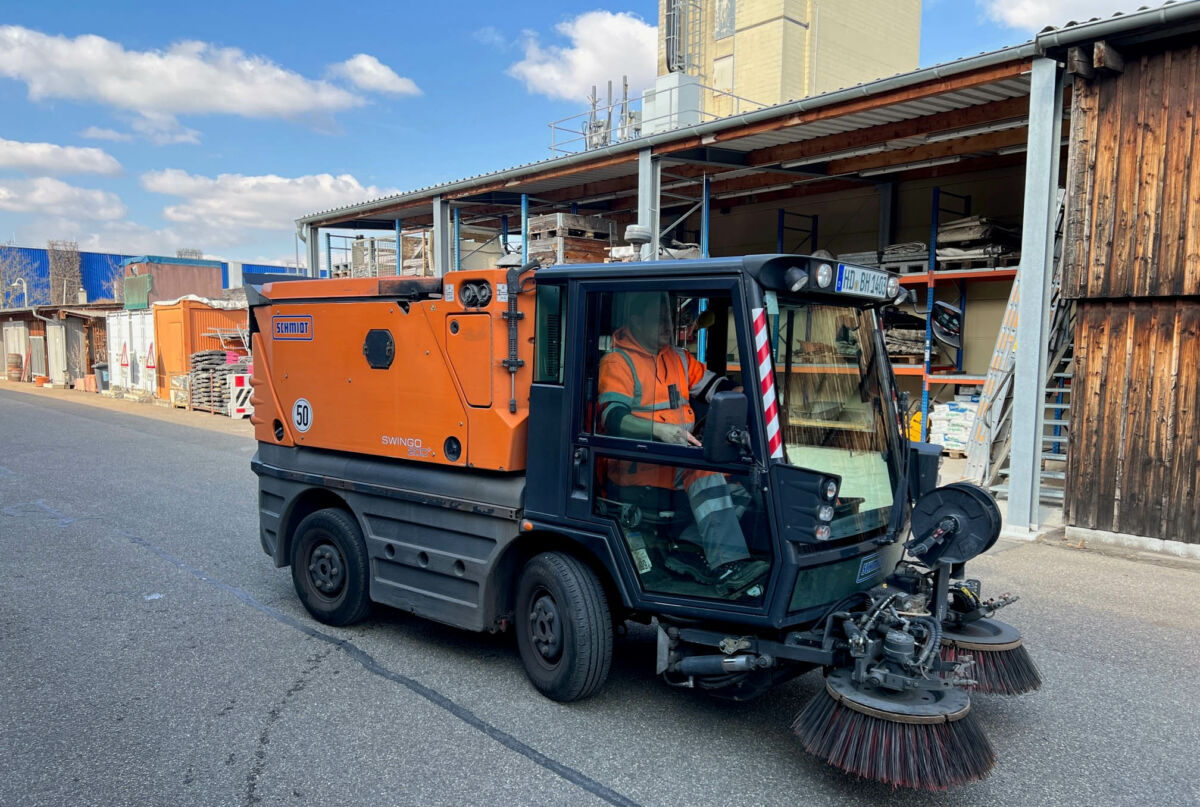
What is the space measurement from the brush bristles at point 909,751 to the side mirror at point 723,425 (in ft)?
3.80

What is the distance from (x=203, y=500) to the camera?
977cm

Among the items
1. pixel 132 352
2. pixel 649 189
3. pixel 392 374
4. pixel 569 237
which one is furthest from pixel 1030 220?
pixel 132 352

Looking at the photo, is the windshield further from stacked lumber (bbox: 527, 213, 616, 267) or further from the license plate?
stacked lumber (bbox: 527, 213, 616, 267)

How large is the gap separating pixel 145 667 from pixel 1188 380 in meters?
8.95

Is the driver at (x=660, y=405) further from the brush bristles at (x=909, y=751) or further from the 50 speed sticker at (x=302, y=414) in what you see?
the 50 speed sticker at (x=302, y=414)

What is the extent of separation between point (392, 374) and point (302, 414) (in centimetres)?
105

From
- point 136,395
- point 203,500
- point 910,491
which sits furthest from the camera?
point 136,395

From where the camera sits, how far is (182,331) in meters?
23.6

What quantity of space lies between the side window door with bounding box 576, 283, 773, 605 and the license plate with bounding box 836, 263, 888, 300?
552mm

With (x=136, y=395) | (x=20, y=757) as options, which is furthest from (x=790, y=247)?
(x=136, y=395)

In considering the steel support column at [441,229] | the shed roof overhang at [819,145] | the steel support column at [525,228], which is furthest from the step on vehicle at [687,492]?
the steel support column at [441,229]

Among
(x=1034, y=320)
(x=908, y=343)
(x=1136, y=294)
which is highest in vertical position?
(x=1136, y=294)

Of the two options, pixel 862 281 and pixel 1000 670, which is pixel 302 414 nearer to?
pixel 862 281

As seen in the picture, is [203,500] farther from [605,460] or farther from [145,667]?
[605,460]
